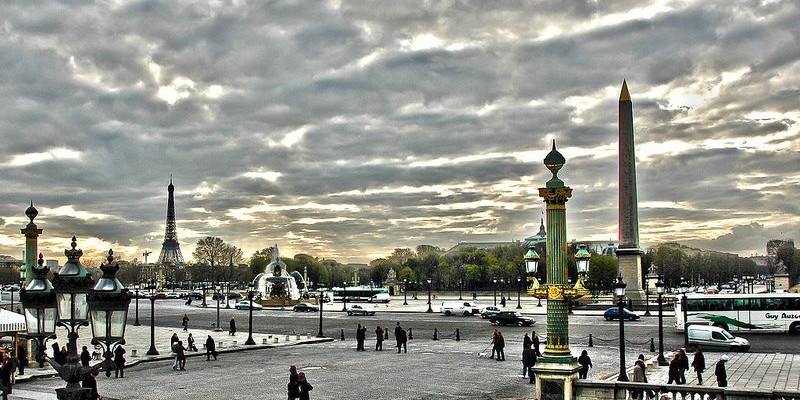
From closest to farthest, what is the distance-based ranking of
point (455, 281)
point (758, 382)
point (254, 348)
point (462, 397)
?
point (462, 397), point (758, 382), point (254, 348), point (455, 281)

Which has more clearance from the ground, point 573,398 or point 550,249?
point 550,249

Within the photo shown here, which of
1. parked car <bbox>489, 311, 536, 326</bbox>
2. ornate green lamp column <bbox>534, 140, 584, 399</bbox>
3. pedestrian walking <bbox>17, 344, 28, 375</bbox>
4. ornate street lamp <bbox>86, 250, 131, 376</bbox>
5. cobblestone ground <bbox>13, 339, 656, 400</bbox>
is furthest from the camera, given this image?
parked car <bbox>489, 311, 536, 326</bbox>

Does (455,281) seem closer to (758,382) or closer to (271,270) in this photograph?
(271,270)

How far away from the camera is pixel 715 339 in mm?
39688

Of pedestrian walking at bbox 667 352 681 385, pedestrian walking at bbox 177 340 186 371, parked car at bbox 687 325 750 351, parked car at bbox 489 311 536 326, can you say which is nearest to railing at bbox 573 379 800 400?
pedestrian walking at bbox 667 352 681 385

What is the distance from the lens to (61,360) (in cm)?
2719

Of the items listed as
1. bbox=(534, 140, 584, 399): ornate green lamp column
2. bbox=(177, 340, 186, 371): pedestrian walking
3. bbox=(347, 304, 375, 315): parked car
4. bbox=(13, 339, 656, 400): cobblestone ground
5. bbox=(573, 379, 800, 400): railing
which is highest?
bbox=(534, 140, 584, 399): ornate green lamp column

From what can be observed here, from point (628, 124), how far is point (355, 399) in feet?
183

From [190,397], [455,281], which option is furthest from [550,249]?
[455,281]

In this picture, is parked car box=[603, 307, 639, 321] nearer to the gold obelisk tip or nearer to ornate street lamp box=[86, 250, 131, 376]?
the gold obelisk tip

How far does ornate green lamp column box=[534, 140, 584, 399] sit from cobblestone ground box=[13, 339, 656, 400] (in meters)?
5.31

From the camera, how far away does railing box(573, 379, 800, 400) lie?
17438 millimetres

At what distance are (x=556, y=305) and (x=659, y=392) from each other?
123 inches

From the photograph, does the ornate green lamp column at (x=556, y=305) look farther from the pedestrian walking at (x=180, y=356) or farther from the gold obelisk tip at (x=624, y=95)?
the gold obelisk tip at (x=624, y=95)
